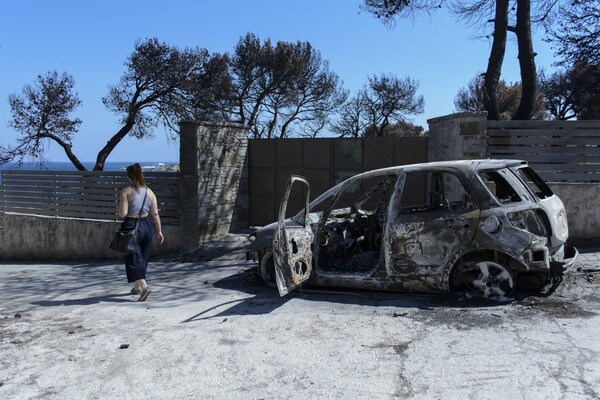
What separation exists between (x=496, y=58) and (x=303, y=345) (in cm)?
981

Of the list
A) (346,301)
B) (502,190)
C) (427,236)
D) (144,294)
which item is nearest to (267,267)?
(346,301)

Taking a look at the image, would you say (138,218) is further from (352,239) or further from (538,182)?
(538,182)

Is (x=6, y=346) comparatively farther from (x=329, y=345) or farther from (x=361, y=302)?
(x=361, y=302)

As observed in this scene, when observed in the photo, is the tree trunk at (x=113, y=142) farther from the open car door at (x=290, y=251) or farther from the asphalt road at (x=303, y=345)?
the open car door at (x=290, y=251)

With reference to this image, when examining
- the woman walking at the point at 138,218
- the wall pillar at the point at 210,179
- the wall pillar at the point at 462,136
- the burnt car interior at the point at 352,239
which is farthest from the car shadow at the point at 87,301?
the wall pillar at the point at 462,136

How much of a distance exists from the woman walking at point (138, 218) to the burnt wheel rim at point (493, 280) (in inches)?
160

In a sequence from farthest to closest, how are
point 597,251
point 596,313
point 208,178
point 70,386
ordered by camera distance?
1. point 208,178
2. point 597,251
3. point 596,313
4. point 70,386

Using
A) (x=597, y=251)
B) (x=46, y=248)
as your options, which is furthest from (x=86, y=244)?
(x=597, y=251)

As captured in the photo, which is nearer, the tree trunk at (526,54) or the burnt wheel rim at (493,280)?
the burnt wheel rim at (493,280)

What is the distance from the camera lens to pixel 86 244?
1319 centimetres

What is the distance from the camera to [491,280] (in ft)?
19.4

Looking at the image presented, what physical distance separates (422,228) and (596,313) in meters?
1.97

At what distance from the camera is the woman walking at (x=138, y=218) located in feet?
21.6

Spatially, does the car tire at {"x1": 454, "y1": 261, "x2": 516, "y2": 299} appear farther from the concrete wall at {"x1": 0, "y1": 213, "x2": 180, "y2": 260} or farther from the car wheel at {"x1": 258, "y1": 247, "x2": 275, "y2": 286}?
the concrete wall at {"x1": 0, "y1": 213, "x2": 180, "y2": 260}
